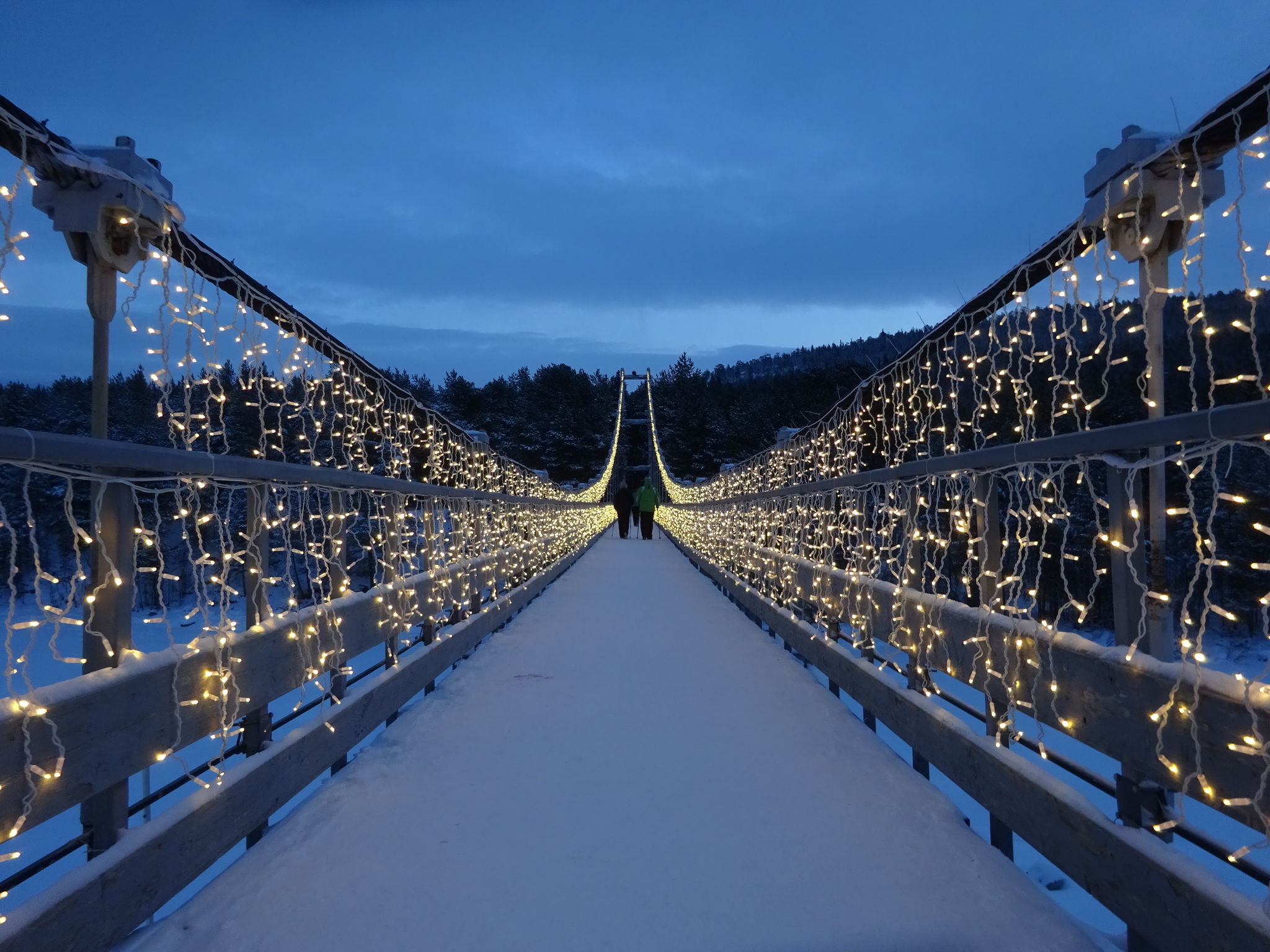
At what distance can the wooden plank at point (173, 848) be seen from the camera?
1332mm

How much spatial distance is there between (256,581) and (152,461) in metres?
0.68

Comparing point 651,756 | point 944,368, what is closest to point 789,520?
point 944,368

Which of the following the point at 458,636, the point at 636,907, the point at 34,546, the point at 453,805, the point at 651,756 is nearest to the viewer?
the point at 34,546

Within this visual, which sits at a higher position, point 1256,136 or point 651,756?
point 1256,136

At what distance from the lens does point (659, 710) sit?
328 centimetres

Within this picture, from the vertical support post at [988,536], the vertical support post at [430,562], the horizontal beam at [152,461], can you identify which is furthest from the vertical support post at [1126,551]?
the vertical support post at [430,562]

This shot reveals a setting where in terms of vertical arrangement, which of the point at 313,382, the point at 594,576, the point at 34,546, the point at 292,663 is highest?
the point at 313,382

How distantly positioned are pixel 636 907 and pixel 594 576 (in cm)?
856

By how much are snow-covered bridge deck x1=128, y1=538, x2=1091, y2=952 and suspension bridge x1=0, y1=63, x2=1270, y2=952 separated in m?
0.01

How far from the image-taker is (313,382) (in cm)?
335

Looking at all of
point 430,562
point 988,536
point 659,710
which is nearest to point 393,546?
point 430,562

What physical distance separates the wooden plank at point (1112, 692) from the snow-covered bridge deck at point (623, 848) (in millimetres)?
397

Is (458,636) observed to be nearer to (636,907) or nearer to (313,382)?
(313,382)

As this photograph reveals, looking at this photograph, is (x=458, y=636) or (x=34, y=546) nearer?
(x=34, y=546)
